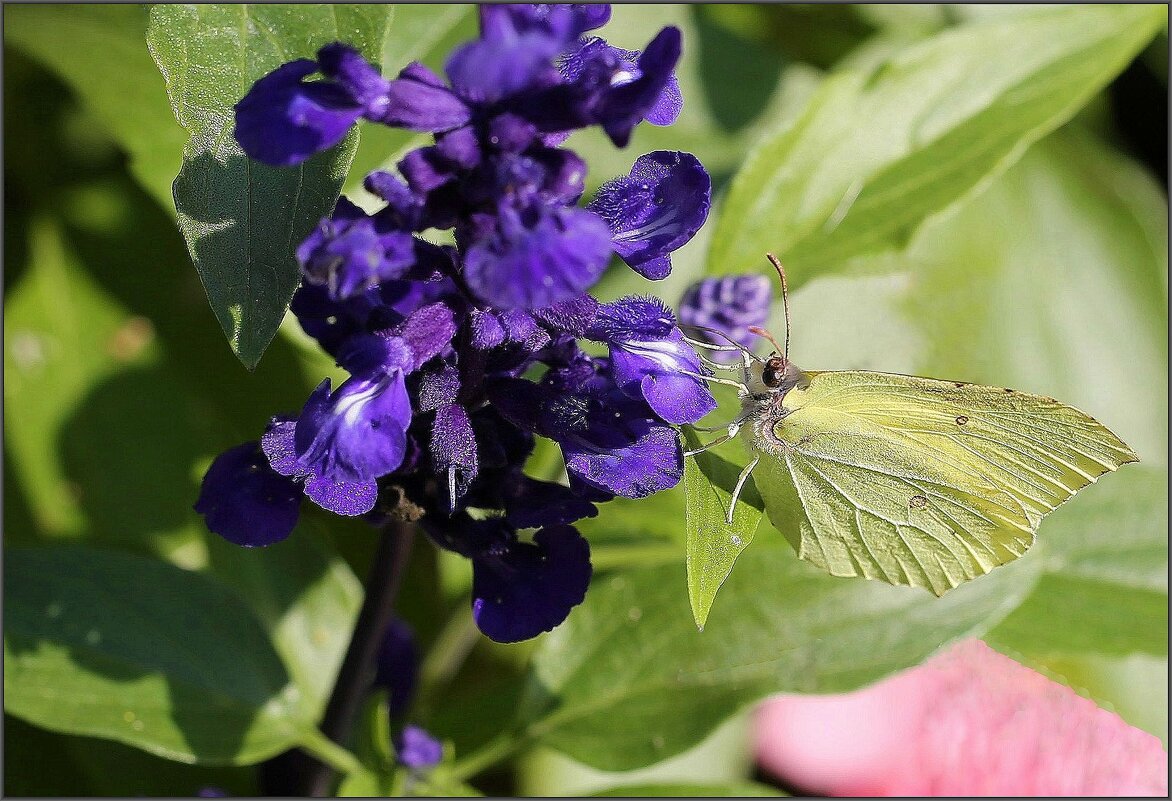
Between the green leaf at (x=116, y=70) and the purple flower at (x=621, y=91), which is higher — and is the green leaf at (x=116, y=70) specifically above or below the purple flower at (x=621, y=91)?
below

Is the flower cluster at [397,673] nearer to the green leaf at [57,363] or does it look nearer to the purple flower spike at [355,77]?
the green leaf at [57,363]

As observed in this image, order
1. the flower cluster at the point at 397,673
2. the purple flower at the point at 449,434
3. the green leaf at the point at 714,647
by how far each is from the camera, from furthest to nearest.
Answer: the flower cluster at the point at 397,673 < the green leaf at the point at 714,647 < the purple flower at the point at 449,434

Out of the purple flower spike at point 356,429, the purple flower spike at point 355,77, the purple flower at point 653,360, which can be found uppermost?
the purple flower spike at point 355,77

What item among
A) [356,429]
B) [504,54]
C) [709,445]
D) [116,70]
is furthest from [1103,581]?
[116,70]

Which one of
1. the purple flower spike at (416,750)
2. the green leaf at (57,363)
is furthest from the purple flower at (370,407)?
the green leaf at (57,363)

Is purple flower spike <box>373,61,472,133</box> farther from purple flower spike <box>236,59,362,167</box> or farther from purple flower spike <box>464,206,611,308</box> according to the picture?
purple flower spike <box>464,206,611,308</box>

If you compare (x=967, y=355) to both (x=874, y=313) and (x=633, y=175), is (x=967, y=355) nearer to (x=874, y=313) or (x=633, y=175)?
(x=874, y=313)

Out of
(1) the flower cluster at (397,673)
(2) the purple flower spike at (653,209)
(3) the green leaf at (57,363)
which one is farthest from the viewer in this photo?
(3) the green leaf at (57,363)
